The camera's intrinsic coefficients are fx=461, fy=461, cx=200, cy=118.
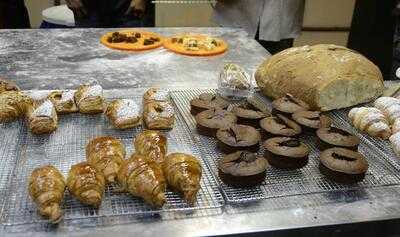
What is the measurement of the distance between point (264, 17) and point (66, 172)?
230cm

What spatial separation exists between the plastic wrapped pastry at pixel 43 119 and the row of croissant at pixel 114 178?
24 centimetres

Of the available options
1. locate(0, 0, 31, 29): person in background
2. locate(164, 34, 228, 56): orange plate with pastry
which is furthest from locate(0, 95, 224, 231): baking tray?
locate(0, 0, 31, 29): person in background

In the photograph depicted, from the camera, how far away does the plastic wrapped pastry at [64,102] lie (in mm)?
1639

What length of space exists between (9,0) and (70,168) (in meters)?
2.98

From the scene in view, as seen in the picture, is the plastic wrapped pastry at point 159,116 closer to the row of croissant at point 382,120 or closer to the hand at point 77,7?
the row of croissant at point 382,120

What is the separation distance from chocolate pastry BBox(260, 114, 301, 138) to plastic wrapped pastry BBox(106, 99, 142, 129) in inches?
17.0

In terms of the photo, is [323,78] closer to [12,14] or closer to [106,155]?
[106,155]

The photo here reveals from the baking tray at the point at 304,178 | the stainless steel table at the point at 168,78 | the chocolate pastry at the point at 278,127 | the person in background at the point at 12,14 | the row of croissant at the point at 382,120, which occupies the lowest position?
the person in background at the point at 12,14

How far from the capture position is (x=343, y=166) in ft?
4.32

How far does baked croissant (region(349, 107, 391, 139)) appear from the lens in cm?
158

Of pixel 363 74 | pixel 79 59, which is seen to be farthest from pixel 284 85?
pixel 79 59

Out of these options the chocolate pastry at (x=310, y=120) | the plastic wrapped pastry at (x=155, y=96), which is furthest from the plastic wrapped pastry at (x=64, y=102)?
the chocolate pastry at (x=310, y=120)

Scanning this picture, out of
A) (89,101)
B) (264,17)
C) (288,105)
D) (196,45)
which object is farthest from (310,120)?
(264,17)

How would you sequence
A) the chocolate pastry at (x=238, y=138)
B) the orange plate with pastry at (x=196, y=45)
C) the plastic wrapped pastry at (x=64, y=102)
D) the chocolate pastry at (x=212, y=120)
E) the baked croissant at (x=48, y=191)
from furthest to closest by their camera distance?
the orange plate with pastry at (x=196, y=45) → the plastic wrapped pastry at (x=64, y=102) → the chocolate pastry at (x=212, y=120) → the chocolate pastry at (x=238, y=138) → the baked croissant at (x=48, y=191)
